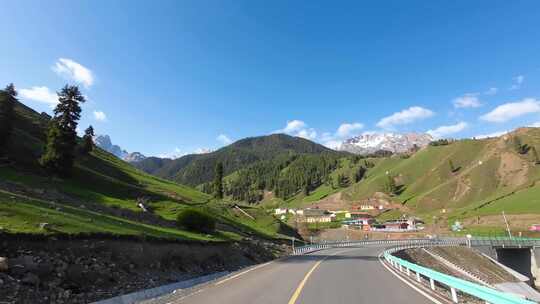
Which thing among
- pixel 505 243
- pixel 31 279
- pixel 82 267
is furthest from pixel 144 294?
pixel 505 243

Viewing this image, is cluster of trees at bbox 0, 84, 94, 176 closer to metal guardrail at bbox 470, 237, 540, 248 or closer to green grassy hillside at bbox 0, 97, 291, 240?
green grassy hillside at bbox 0, 97, 291, 240

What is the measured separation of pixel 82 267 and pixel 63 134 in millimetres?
43708

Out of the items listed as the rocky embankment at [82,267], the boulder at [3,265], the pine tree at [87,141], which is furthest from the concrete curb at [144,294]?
the pine tree at [87,141]

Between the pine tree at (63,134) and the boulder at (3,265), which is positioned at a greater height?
the pine tree at (63,134)

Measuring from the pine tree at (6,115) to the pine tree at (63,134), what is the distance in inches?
181

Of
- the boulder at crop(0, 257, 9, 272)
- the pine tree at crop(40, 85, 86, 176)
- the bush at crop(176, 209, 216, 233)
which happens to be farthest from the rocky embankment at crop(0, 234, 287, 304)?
the pine tree at crop(40, 85, 86, 176)

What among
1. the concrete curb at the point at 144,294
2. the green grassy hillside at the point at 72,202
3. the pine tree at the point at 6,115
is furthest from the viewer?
the pine tree at the point at 6,115

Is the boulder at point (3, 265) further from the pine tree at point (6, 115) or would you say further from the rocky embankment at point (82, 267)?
the pine tree at point (6, 115)

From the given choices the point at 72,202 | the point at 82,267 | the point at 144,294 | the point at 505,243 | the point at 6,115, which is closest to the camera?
the point at 144,294

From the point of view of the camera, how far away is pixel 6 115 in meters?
50.6

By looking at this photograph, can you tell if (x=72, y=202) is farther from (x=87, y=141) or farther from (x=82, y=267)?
(x=87, y=141)

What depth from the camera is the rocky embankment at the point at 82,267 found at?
1365cm

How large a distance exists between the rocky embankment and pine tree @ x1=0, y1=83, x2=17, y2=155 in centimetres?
3641

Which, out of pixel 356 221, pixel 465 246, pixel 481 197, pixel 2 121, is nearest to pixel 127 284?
pixel 2 121
